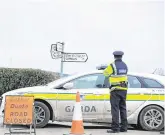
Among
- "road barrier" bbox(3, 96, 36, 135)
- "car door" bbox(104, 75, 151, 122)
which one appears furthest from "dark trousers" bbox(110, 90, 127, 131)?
"road barrier" bbox(3, 96, 36, 135)

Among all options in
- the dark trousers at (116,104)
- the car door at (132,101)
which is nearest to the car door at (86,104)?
the car door at (132,101)

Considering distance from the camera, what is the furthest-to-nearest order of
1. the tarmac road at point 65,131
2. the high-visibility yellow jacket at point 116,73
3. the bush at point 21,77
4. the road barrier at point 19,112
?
1. the bush at point 21,77
2. the tarmac road at point 65,131
3. the high-visibility yellow jacket at point 116,73
4. the road barrier at point 19,112

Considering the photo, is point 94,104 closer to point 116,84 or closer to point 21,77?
point 116,84

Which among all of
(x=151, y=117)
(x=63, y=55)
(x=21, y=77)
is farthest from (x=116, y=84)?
(x=21, y=77)

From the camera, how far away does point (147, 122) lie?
372 inches

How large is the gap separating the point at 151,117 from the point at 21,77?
267 inches

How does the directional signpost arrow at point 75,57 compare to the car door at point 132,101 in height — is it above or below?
above

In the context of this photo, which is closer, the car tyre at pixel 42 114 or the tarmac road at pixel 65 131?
the tarmac road at pixel 65 131

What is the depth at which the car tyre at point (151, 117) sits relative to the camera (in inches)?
371

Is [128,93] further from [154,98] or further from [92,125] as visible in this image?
[92,125]

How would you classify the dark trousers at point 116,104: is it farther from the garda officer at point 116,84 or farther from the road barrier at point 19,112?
the road barrier at point 19,112

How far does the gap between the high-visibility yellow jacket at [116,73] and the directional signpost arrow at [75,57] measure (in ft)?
13.3

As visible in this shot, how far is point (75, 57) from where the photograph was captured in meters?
13.1

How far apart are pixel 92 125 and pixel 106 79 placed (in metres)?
1.48
